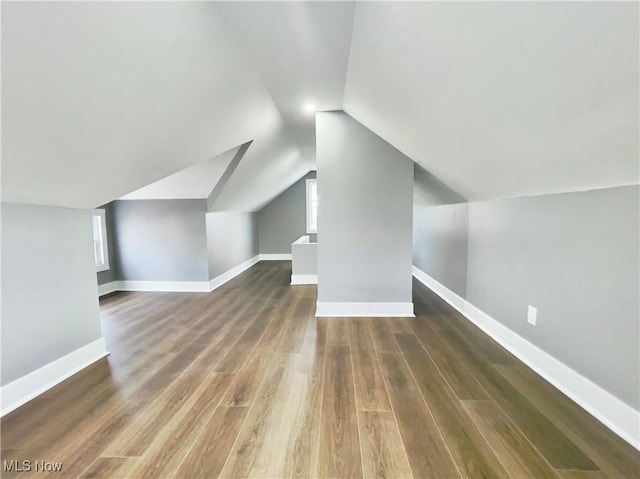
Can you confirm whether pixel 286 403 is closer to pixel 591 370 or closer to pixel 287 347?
pixel 287 347

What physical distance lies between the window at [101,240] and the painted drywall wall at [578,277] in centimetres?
535

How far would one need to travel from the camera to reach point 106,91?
1.48 meters

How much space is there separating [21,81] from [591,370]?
3212 mm

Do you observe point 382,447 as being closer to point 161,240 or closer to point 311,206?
point 161,240

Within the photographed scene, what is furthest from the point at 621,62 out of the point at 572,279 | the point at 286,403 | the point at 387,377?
the point at 286,403

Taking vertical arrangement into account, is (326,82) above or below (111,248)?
above

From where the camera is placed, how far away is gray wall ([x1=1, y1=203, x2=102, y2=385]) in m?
1.81

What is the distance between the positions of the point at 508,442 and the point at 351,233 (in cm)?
226

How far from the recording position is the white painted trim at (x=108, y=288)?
4438 mm

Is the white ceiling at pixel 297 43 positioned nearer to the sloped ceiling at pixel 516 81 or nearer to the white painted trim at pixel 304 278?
the sloped ceiling at pixel 516 81

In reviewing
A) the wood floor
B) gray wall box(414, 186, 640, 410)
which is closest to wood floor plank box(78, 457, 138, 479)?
the wood floor

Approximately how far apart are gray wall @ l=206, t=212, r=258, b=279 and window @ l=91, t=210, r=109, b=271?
1.59m
